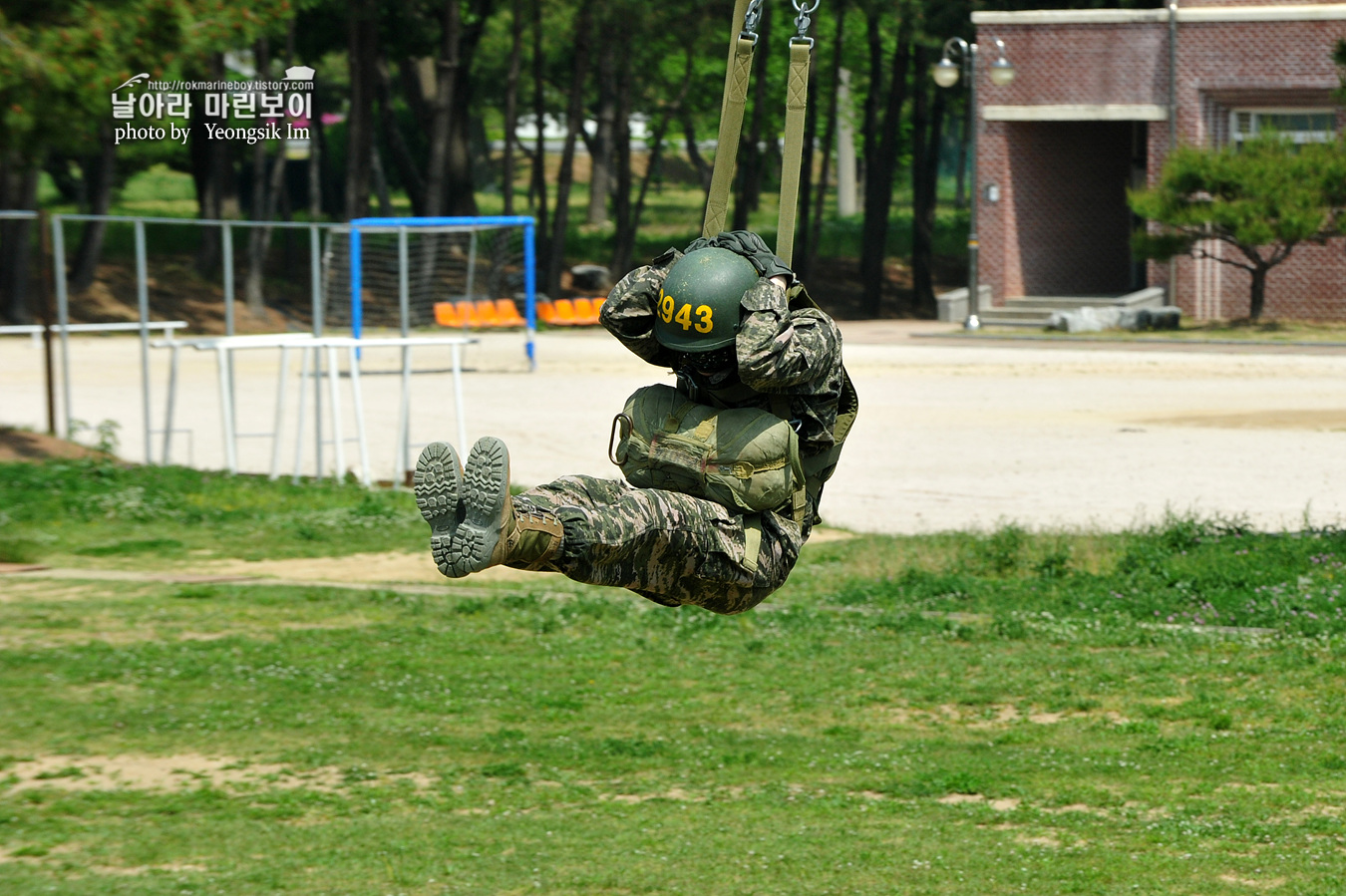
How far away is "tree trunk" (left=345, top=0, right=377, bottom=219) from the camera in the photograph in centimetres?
4338

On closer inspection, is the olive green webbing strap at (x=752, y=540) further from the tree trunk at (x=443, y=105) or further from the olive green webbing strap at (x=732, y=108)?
the tree trunk at (x=443, y=105)

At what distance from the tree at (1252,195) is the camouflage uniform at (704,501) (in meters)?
34.2

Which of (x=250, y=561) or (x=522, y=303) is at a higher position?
(x=522, y=303)

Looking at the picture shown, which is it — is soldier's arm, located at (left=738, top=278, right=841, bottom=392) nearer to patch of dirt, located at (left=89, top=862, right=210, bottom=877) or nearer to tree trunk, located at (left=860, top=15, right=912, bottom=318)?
patch of dirt, located at (left=89, top=862, right=210, bottom=877)

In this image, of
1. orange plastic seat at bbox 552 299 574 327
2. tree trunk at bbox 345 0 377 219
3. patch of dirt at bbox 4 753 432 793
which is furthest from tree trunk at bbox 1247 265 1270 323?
patch of dirt at bbox 4 753 432 793

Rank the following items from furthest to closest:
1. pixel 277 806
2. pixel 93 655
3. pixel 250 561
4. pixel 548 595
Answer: pixel 250 561 < pixel 548 595 < pixel 93 655 < pixel 277 806

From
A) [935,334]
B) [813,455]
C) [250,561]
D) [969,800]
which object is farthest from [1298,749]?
[935,334]

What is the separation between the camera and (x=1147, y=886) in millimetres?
8414

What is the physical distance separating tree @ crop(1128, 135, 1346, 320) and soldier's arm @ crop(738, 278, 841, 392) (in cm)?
3442

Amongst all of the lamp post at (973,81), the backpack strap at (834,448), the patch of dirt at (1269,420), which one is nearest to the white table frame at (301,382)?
the patch of dirt at (1269,420)

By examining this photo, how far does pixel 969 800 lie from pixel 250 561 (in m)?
9.01

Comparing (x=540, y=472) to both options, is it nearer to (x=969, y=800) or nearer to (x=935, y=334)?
(x=969, y=800)

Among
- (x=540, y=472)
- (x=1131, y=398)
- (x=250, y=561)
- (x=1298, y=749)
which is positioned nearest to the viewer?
(x=1298, y=749)

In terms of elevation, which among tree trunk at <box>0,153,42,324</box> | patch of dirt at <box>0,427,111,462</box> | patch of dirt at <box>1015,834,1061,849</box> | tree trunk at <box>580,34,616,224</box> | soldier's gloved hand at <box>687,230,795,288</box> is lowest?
patch of dirt at <box>1015,834,1061,849</box>
